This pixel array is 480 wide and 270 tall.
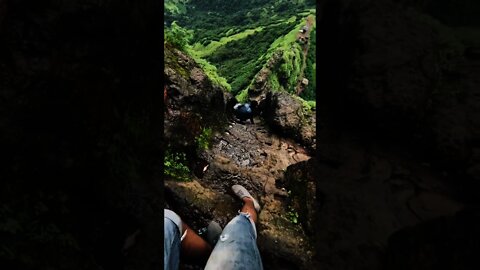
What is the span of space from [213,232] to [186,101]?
2777 mm

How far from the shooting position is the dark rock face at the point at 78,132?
1.16 meters

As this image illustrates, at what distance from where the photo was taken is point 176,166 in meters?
5.27

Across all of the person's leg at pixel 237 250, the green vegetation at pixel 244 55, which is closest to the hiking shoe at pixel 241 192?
the person's leg at pixel 237 250

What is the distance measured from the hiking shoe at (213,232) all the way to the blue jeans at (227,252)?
0.93m

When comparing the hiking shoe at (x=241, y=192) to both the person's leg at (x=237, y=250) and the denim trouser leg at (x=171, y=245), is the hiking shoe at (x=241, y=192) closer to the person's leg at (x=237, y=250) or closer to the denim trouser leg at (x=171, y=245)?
the person's leg at (x=237, y=250)

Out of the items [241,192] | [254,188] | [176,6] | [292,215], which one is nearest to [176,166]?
[241,192]

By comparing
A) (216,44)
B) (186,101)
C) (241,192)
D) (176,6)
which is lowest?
(216,44)

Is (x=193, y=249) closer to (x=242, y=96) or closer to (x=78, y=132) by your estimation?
(x=78, y=132)

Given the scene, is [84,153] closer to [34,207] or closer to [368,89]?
[34,207]

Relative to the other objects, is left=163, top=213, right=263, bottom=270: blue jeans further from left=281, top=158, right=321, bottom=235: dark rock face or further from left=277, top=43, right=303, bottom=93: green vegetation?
left=277, top=43, right=303, bottom=93: green vegetation

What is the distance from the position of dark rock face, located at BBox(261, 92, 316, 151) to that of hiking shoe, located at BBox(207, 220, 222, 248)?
3810 millimetres

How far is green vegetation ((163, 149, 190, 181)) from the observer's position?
16.8ft

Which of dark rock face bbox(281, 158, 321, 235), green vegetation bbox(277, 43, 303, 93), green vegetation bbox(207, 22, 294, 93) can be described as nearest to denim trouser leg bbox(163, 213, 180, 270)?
dark rock face bbox(281, 158, 321, 235)

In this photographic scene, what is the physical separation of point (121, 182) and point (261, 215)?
12.4 ft
